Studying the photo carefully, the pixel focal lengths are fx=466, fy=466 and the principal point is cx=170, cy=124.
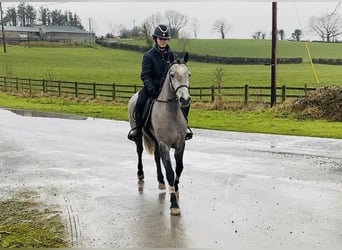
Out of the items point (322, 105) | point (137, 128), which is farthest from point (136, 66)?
point (137, 128)

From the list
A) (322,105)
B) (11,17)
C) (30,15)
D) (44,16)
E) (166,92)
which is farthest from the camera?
(44,16)

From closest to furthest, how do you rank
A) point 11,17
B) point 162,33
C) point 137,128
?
1. point 162,33
2. point 137,128
3. point 11,17

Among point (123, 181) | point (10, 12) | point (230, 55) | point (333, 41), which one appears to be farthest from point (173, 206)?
point (10, 12)

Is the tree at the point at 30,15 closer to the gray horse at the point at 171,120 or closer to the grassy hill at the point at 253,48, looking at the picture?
the grassy hill at the point at 253,48

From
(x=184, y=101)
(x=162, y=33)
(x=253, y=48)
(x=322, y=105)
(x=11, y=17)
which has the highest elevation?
(x=11, y=17)

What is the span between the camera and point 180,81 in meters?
6.60

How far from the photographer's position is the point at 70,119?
63.7 ft

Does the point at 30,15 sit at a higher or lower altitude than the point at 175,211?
higher

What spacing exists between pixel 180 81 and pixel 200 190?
86.3 inches

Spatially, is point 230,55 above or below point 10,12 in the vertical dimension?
below

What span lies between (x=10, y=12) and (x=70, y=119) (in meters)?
136

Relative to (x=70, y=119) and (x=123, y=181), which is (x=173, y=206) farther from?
(x=70, y=119)

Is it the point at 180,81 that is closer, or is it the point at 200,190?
the point at 180,81

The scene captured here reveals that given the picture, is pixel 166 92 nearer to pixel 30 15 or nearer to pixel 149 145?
pixel 149 145
